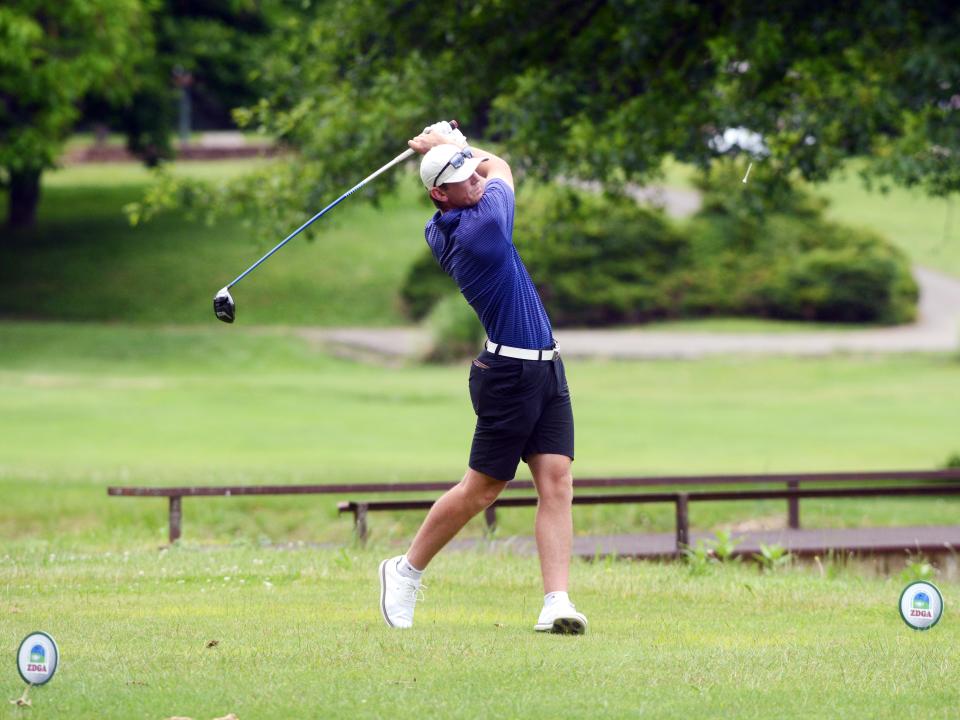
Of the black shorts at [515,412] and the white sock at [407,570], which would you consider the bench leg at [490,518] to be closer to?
the white sock at [407,570]

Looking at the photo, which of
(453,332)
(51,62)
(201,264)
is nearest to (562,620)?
(453,332)

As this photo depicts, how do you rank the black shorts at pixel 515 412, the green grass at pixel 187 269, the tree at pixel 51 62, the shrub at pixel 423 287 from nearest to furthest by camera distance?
the black shorts at pixel 515 412
the tree at pixel 51 62
the shrub at pixel 423 287
the green grass at pixel 187 269

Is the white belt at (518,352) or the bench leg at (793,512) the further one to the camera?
the bench leg at (793,512)

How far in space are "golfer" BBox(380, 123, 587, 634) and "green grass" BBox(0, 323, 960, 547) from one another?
5.04 m

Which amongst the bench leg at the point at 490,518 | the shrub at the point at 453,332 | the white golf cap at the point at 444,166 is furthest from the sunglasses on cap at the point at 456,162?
the shrub at the point at 453,332

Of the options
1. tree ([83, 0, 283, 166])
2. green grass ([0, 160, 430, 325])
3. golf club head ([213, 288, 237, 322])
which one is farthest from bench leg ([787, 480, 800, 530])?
tree ([83, 0, 283, 166])

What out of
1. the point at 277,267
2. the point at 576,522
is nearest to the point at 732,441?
the point at 576,522

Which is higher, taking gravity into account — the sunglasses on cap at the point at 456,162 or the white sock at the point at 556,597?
the sunglasses on cap at the point at 456,162

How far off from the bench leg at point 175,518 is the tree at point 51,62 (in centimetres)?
1824

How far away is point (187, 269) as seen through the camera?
134ft

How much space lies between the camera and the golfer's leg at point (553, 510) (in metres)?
6.05

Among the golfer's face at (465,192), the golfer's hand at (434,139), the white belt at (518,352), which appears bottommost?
the white belt at (518,352)

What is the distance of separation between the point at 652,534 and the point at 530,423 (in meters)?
6.09

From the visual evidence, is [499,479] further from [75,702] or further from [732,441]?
[732,441]
